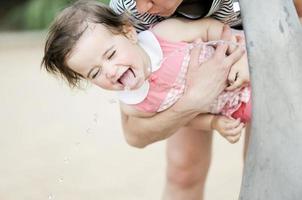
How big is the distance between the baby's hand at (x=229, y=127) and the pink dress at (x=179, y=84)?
15 millimetres

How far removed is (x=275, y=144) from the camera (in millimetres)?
1090

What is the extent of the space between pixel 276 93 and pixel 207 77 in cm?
63

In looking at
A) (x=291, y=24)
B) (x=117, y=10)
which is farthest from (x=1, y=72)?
(x=291, y=24)

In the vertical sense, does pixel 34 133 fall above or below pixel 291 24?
below

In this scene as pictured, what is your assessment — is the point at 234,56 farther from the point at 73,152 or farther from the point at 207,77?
the point at 73,152

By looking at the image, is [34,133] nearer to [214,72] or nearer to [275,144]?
[214,72]

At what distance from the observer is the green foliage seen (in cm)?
562

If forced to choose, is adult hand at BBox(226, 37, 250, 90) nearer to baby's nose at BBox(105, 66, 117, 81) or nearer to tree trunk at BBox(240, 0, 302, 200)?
baby's nose at BBox(105, 66, 117, 81)

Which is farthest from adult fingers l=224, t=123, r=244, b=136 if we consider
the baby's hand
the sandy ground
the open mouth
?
the sandy ground

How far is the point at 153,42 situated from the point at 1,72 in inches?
124

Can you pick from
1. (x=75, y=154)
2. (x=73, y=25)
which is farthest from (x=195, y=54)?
(x=75, y=154)

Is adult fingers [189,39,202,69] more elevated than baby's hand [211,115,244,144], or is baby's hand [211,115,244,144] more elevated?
adult fingers [189,39,202,69]

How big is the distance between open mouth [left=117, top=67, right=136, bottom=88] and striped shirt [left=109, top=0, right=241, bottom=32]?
0.15 meters

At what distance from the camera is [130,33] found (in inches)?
66.1
